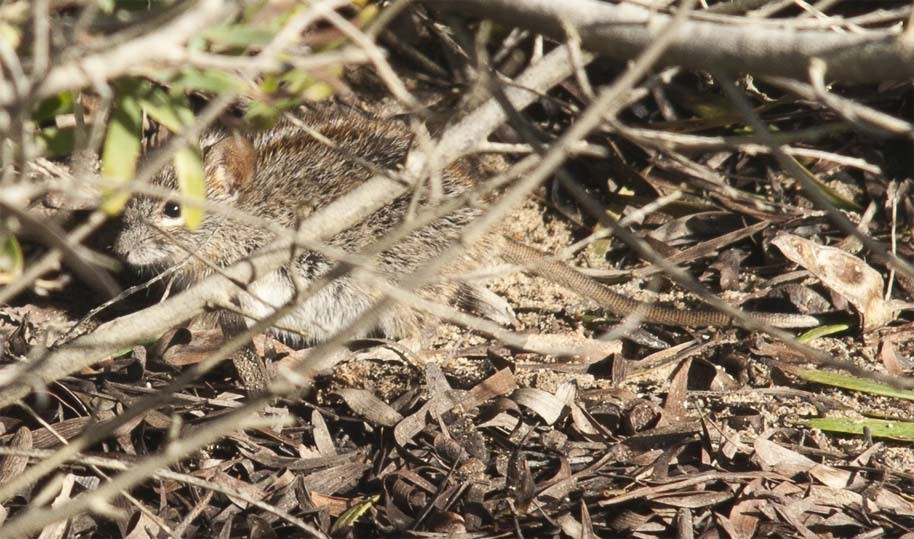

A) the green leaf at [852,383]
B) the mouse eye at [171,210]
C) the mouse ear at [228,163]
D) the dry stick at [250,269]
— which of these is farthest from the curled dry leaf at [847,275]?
the mouse eye at [171,210]

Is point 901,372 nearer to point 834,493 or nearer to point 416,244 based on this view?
point 834,493

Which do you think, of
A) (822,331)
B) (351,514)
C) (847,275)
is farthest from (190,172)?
(847,275)

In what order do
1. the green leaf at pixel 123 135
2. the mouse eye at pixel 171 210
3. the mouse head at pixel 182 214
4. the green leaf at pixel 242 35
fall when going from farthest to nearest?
the mouse eye at pixel 171 210
the mouse head at pixel 182 214
the green leaf at pixel 123 135
the green leaf at pixel 242 35

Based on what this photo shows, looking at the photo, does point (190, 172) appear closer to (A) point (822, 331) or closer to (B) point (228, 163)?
(B) point (228, 163)

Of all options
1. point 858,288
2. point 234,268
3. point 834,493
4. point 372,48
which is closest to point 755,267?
point 858,288

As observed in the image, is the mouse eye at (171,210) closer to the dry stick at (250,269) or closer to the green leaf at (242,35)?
the dry stick at (250,269)

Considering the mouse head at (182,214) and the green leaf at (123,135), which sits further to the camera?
the mouse head at (182,214)
